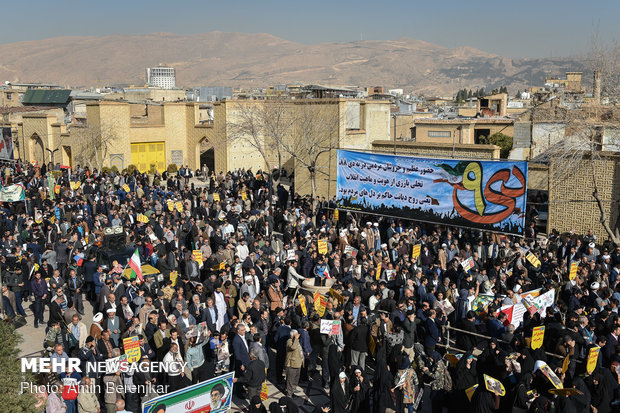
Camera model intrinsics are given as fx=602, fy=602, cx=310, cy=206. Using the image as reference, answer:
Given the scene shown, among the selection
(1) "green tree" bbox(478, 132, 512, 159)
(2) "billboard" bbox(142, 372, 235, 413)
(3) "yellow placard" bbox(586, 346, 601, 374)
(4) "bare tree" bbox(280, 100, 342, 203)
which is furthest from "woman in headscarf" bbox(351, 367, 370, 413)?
(1) "green tree" bbox(478, 132, 512, 159)

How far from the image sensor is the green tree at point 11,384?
22.0 feet

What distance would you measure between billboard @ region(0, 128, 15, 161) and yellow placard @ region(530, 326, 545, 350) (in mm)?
29762

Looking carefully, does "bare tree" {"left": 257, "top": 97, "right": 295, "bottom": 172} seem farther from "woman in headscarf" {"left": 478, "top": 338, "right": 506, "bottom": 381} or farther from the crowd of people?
"woman in headscarf" {"left": 478, "top": 338, "right": 506, "bottom": 381}

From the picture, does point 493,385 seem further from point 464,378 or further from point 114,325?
point 114,325

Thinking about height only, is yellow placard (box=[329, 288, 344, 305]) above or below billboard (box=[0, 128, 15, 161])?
below

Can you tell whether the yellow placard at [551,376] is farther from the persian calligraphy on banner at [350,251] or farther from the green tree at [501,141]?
the green tree at [501,141]

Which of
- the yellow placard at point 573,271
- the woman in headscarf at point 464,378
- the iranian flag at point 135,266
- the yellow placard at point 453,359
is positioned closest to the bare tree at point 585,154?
the yellow placard at point 573,271

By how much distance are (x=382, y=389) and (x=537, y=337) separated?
2.80 meters

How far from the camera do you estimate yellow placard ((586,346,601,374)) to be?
887 centimetres

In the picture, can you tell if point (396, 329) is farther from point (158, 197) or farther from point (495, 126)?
point (495, 126)

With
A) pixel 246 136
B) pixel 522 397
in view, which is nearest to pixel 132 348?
pixel 522 397

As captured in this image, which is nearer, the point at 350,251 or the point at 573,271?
the point at 573,271

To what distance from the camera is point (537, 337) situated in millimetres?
9656

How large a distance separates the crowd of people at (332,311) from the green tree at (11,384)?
663 millimetres
